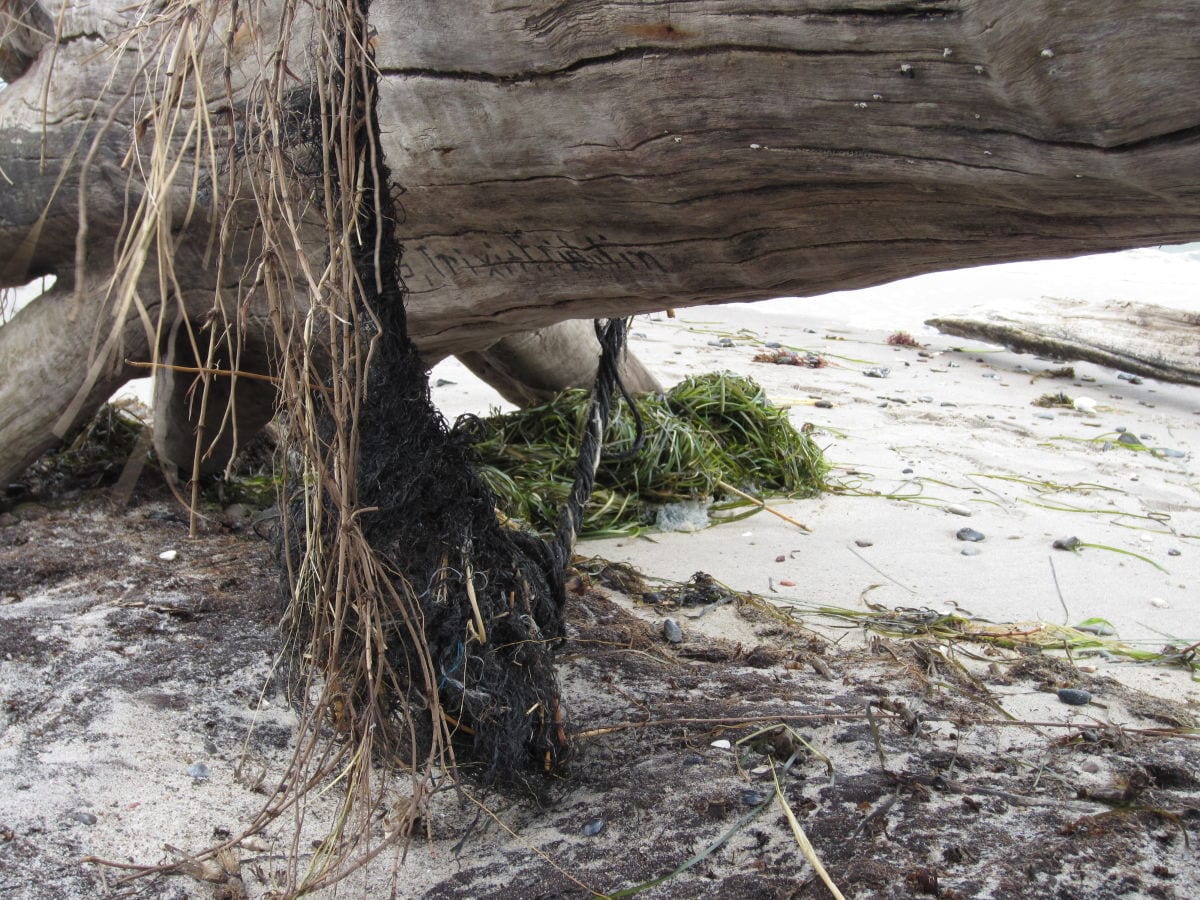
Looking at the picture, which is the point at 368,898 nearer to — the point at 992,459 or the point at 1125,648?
the point at 1125,648

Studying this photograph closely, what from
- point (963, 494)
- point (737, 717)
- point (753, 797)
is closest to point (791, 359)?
point (963, 494)

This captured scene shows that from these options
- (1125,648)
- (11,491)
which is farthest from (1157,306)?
(11,491)

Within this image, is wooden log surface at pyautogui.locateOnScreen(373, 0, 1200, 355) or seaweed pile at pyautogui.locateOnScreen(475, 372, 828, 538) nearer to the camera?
wooden log surface at pyautogui.locateOnScreen(373, 0, 1200, 355)

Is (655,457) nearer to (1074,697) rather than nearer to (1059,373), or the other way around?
(1074,697)

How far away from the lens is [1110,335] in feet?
24.5

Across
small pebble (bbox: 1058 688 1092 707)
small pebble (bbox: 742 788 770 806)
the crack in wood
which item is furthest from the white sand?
the crack in wood

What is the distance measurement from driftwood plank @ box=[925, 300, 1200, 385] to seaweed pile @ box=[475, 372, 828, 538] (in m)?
3.43

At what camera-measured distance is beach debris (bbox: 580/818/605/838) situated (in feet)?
7.10

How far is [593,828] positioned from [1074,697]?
1389 millimetres

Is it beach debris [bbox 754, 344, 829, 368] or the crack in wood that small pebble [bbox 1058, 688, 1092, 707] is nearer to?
the crack in wood

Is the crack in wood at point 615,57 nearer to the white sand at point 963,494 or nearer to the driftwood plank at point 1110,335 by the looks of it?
the white sand at point 963,494

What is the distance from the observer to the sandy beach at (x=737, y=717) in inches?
81.0

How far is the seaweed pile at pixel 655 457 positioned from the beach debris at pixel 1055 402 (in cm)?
229

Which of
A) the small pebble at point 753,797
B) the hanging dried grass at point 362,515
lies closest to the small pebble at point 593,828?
the hanging dried grass at point 362,515
